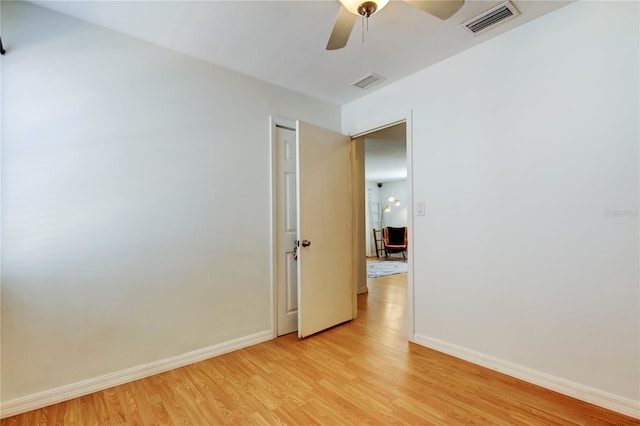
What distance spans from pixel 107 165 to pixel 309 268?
182 cm

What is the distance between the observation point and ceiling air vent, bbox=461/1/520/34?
6.14 feet

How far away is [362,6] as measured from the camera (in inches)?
59.5

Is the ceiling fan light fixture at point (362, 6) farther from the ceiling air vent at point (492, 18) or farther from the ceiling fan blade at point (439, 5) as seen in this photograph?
the ceiling air vent at point (492, 18)

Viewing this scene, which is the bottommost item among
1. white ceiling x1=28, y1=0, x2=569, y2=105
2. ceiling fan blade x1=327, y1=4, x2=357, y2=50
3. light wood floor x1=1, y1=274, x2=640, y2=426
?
light wood floor x1=1, y1=274, x2=640, y2=426

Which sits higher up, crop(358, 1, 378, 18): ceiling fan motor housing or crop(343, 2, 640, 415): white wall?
crop(358, 1, 378, 18): ceiling fan motor housing

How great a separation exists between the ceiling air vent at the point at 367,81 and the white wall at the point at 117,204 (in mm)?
1024

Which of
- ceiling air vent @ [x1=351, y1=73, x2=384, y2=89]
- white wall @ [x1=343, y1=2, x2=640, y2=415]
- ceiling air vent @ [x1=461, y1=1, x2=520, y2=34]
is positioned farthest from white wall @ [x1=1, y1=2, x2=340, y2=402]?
ceiling air vent @ [x1=461, y1=1, x2=520, y2=34]

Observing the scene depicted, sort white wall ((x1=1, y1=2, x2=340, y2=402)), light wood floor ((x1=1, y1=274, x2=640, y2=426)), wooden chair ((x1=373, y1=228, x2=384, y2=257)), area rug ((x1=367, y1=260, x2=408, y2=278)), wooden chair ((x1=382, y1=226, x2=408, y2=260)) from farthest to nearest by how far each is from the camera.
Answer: wooden chair ((x1=373, y1=228, x2=384, y2=257)) < wooden chair ((x1=382, y1=226, x2=408, y2=260)) < area rug ((x1=367, y1=260, x2=408, y2=278)) < white wall ((x1=1, y1=2, x2=340, y2=402)) < light wood floor ((x1=1, y1=274, x2=640, y2=426))

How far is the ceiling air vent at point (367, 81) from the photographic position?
2.74 metres

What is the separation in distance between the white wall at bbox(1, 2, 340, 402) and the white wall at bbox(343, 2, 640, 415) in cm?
165

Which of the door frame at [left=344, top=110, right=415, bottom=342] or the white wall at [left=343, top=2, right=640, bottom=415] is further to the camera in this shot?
the door frame at [left=344, top=110, right=415, bottom=342]

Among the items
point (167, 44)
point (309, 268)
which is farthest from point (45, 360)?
point (167, 44)

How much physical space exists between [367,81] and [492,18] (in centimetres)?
112

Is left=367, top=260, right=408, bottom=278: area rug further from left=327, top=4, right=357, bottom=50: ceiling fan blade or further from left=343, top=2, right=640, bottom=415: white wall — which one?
left=327, top=4, right=357, bottom=50: ceiling fan blade
